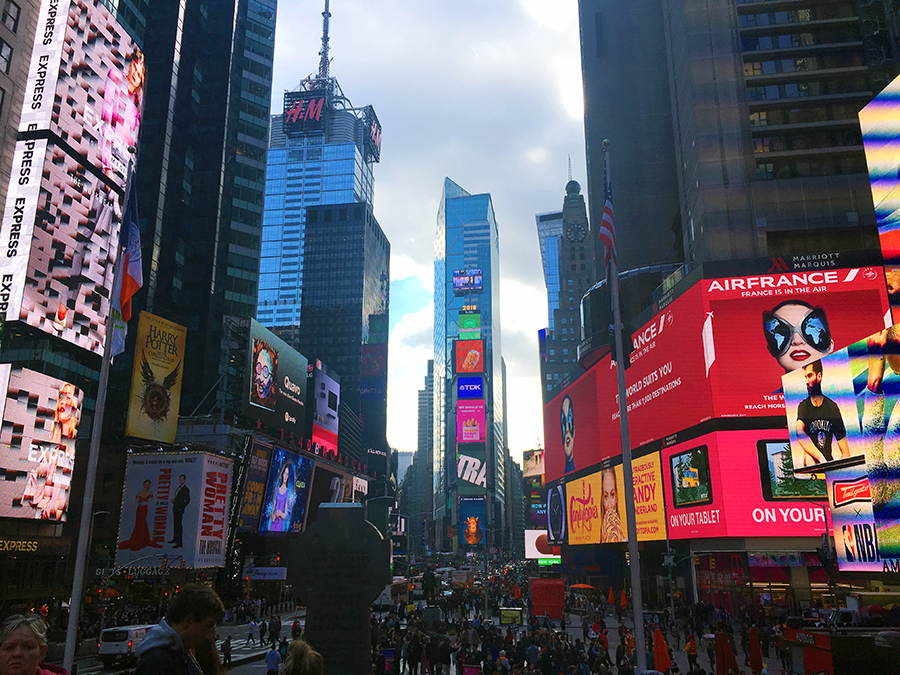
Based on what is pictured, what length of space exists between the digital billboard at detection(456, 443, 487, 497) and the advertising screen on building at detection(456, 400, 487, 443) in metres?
2.00

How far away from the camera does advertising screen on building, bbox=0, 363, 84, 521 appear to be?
4466cm

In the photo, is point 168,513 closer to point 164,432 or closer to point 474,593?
point 164,432

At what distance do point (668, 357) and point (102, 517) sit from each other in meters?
47.8

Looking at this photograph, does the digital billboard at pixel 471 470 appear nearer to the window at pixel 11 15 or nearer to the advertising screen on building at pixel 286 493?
the advertising screen on building at pixel 286 493

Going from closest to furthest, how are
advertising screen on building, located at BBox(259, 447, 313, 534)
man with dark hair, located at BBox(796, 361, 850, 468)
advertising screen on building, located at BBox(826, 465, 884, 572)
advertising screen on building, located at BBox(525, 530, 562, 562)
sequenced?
advertising screen on building, located at BBox(826, 465, 884, 572) < man with dark hair, located at BBox(796, 361, 850, 468) < advertising screen on building, located at BBox(259, 447, 313, 534) < advertising screen on building, located at BBox(525, 530, 562, 562)

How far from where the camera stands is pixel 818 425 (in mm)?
36188

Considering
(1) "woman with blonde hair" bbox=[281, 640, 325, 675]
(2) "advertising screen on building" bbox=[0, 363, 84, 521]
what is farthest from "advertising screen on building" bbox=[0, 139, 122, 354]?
(1) "woman with blonde hair" bbox=[281, 640, 325, 675]

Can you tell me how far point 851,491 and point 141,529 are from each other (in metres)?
46.8

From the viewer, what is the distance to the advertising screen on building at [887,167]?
30.4 meters

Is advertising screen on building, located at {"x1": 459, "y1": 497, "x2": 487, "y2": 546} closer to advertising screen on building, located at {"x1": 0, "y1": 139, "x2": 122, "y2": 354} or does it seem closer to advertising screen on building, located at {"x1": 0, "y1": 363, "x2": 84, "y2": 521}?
advertising screen on building, located at {"x1": 0, "y1": 139, "x2": 122, "y2": 354}

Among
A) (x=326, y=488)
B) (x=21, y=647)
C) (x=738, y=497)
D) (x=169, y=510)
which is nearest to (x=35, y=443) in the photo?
(x=169, y=510)

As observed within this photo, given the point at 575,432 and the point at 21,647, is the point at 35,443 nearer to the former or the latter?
the point at 21,647

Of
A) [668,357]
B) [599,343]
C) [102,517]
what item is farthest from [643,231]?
[102,517]

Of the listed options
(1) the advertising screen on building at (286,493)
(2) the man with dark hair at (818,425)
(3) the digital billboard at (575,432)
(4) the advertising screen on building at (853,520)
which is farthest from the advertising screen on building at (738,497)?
(1) the advertising screen on building at (286,493)
